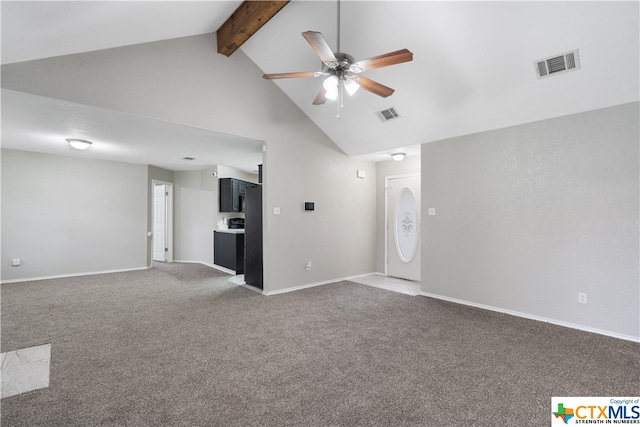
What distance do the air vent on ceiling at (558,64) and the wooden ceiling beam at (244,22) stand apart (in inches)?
107

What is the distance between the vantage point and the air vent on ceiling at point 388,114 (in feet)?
13.6

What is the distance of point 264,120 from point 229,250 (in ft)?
10.3

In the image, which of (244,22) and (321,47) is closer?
(321,47)

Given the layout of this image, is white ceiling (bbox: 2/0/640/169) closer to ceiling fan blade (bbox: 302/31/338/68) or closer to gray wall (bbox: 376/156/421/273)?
ceiling fan blade (bbox: 302/31/338/68)

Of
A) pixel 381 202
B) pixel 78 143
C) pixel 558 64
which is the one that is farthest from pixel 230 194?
pixel 558 64

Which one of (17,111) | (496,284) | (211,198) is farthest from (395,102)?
(211,198)

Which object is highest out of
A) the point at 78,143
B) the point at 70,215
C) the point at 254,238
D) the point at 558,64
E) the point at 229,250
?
the point at 558,64

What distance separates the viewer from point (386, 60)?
2307mm

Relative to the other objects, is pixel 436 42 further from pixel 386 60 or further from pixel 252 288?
pixel 252 288

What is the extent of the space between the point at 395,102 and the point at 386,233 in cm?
288

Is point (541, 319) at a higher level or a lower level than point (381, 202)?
lower

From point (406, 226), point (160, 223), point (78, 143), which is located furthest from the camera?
point (160, 223)

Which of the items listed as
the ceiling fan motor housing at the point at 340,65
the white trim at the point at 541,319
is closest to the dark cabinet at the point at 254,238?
the ceiling fan motor housing at the point at 340,65

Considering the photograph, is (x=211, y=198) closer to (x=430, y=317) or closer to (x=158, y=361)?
(x=158, y=361)
